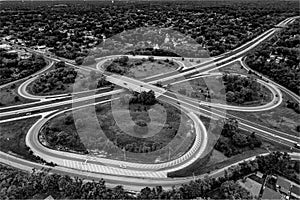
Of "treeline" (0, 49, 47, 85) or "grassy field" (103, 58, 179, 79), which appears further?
"grassy field" (103, 58, 179, 79)

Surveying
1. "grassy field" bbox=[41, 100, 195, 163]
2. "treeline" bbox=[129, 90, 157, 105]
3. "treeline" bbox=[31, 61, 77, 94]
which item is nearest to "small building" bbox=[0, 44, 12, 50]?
"treeline" bbox=[31, 61, 77, 94]

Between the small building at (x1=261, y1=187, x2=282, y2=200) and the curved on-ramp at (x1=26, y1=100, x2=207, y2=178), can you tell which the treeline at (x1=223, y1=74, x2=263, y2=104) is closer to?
the curved on-ramp at (x1=26, y1=100, x2=207, y2=178)

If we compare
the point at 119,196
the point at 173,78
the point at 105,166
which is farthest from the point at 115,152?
Answer: the point at 173,78

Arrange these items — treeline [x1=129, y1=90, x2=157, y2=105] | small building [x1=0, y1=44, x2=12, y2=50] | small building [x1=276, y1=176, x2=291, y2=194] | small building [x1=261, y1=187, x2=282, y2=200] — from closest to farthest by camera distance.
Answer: small building [x1=261, y1=187, x2=282, y2=200], small building [x1=276, y1=176, x2=291, y2=194], treeline [x1=129, y1=90, x2=157, y2=105], small building [x1=0, y1=44, x2=12, y2=50]

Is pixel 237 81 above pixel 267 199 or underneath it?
above

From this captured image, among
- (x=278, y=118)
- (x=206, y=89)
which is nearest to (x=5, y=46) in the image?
(x=206, y=89)

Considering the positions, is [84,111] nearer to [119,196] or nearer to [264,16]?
[119,196]

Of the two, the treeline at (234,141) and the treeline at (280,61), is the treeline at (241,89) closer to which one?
the treeline at (280,61)

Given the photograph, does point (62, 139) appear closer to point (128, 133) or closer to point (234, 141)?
point (128, 133)
